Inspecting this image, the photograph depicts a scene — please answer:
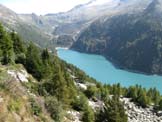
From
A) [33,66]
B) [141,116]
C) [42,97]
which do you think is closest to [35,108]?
[42,97]

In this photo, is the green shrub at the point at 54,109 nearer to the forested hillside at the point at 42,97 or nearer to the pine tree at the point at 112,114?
the forested hillside at the point at 42,97

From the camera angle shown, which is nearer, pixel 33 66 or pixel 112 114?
pixel 112 114

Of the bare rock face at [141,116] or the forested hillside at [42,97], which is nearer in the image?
the forested hillside at [42,97]

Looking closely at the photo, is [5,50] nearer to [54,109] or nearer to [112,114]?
[112,114]

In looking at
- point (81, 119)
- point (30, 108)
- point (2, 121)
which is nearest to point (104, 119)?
point (81, 119)

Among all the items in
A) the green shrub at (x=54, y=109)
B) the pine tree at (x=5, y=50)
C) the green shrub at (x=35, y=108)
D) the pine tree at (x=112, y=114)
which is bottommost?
the pine tree at (x=112, y=114)

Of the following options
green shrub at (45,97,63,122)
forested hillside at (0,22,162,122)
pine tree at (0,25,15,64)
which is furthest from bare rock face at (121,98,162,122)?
green shrub at (45,97,63,122)

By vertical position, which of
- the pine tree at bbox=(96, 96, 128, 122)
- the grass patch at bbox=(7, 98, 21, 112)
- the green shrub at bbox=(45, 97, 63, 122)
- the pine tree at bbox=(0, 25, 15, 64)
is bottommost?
the pine tree at bbox=(96, 96, 128, 122)

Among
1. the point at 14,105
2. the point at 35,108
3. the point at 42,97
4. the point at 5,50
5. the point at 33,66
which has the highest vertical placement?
the point at 5,50

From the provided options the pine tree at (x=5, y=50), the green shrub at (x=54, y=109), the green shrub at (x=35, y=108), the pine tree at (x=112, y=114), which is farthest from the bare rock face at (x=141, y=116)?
the green shrub at (x=35, y=108)

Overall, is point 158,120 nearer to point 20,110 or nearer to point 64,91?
point 64,91

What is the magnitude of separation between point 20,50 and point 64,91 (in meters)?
18.7

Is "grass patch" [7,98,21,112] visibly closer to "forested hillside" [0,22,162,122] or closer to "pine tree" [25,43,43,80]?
"forested hillside" [0,22,162,122]

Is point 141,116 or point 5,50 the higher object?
point 5,50
